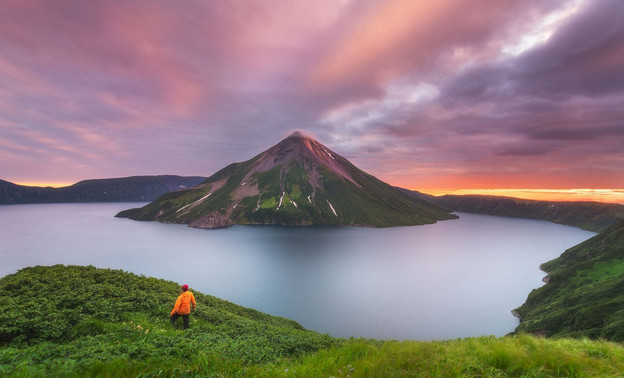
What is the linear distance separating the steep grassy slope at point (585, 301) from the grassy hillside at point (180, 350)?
157 ft

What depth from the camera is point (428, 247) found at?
17038 centimetres

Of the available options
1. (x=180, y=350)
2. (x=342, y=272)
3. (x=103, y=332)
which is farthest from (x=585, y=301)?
(x=103, y=332)

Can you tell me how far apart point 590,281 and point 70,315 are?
115 meters

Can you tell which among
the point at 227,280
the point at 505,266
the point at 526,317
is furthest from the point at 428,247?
the point at 227,280

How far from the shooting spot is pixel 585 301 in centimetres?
5791

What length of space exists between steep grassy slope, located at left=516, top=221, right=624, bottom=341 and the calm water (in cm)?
815

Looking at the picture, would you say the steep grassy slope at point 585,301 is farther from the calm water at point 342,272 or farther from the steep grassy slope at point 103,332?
the steep grassy slope at point 103,332

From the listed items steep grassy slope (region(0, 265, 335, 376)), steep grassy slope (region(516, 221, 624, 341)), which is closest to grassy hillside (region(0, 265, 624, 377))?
steep grassy slope (region(0, 265, 335, 376))

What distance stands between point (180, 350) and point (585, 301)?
85873 mm

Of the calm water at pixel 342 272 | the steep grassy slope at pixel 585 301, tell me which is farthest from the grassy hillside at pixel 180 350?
the steep grassy slope at pixel 585 301

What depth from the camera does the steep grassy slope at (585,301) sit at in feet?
143

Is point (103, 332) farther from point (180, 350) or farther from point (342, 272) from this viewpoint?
point (342, 272)

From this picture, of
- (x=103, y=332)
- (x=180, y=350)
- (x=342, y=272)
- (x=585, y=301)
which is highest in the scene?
(x=180, y=350)

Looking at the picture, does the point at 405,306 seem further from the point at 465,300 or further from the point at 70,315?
the point at 70,315
